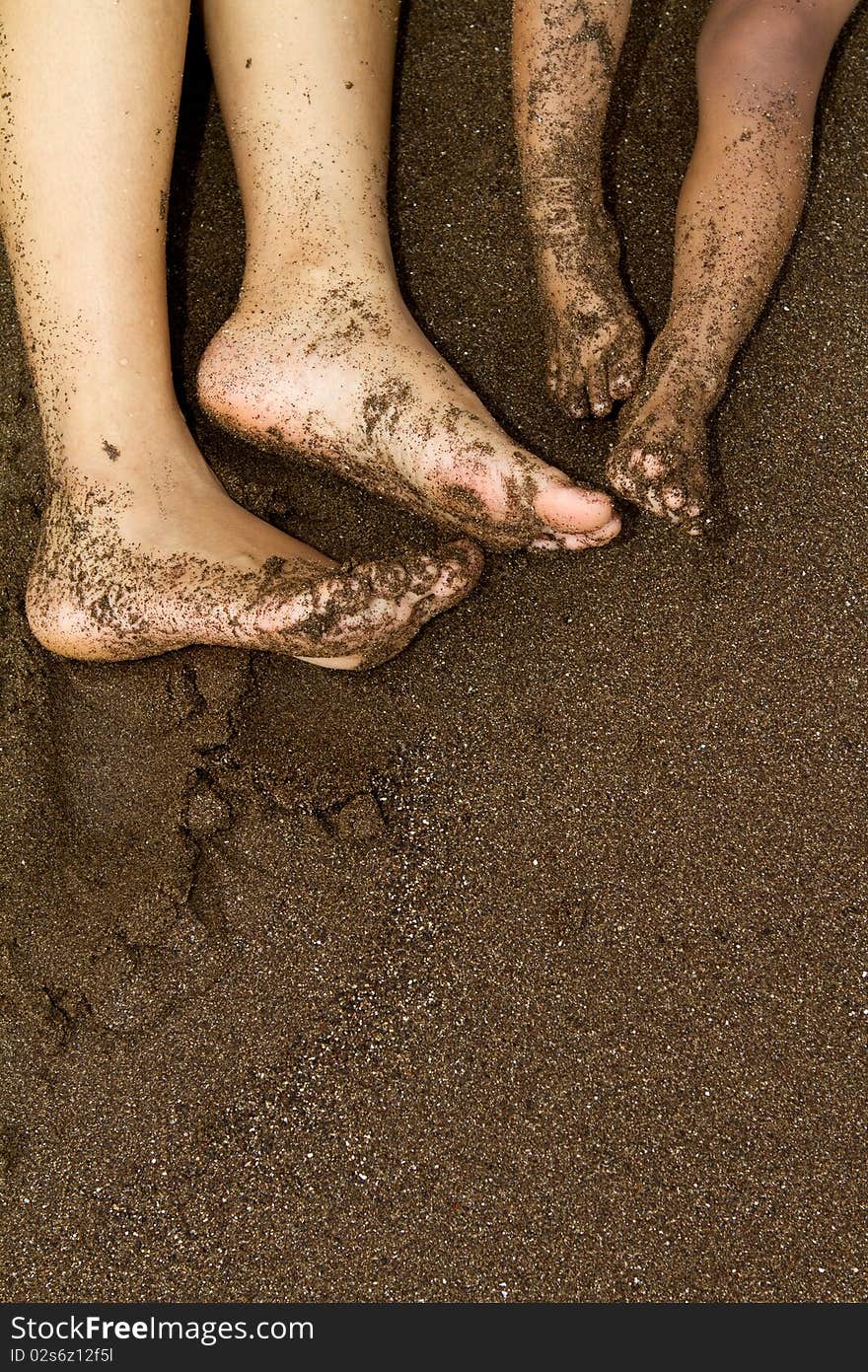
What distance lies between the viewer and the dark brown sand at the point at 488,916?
1.18 meters

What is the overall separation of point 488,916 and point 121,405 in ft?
2.30

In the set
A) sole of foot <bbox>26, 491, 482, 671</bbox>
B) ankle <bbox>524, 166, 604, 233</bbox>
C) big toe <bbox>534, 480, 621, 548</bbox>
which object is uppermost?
ankle <bbox>524, 166, 604, 233</bbox>

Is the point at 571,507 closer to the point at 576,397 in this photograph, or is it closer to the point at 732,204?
the point at 576,397

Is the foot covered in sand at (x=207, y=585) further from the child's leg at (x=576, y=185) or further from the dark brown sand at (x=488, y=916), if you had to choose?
the child's leg at (x=576, y=185)

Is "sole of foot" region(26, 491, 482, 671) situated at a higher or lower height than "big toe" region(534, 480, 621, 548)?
lower

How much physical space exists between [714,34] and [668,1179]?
1.32 meters

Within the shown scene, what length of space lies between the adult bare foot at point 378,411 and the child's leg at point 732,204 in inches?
4.1

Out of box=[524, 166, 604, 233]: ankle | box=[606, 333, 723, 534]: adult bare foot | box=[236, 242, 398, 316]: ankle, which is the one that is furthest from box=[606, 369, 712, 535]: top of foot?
box=[236, 242, 398, 316]: ankle

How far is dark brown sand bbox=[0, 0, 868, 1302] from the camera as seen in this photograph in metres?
1.18

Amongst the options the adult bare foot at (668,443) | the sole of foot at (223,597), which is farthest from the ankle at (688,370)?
the sole of foot at (223,597)

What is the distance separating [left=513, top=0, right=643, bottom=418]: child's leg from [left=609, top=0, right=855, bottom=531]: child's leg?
0.18ft

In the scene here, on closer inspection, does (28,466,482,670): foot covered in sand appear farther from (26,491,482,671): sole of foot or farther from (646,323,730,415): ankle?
(646,323,730,415): ankle

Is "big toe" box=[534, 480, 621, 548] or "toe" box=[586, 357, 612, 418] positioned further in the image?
"toe" box=[586, 357, 612, 418]

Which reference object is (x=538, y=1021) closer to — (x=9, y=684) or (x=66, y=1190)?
(x=66, y=1190)
